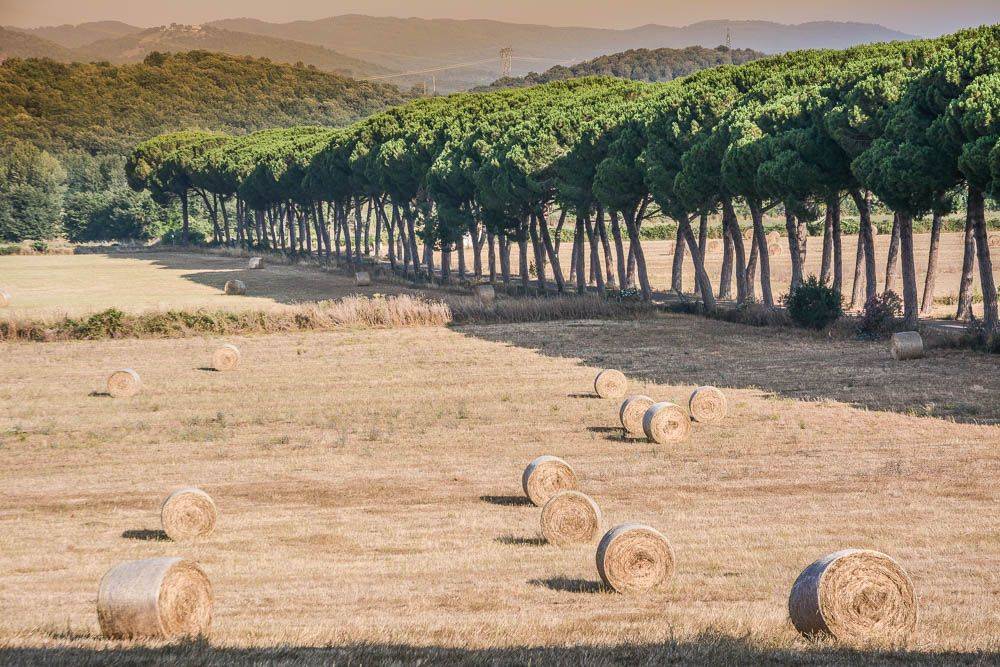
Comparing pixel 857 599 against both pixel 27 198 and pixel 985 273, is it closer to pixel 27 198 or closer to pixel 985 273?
pixel 985 273

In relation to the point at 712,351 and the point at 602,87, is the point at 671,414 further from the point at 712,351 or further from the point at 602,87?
the point at 602,87

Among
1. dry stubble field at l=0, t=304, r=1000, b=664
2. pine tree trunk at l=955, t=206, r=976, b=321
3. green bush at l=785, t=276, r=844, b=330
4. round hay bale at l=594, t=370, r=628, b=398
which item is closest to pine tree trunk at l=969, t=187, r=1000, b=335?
dry stubble field at l=0, t=304, r=1000, b=664

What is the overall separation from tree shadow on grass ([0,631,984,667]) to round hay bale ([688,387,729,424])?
1813 centimetres

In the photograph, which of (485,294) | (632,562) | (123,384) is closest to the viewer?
(632,562)

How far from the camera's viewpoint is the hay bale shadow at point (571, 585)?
16516mm

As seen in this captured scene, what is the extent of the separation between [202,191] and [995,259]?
9860 centimetres

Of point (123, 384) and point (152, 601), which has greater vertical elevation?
point (152, 601)

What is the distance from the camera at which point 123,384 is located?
39.8m

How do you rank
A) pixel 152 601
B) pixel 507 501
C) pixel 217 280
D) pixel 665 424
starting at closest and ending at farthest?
pixel 152 601 → pixel 507 501 → pixel 665 424 → pixel 217 280

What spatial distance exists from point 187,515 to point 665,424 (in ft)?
39.4

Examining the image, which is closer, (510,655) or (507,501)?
(510,655)

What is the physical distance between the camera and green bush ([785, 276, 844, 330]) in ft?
161

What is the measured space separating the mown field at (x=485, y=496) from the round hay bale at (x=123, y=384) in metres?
0.52

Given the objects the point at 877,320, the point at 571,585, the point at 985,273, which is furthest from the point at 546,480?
the point at 877,320
